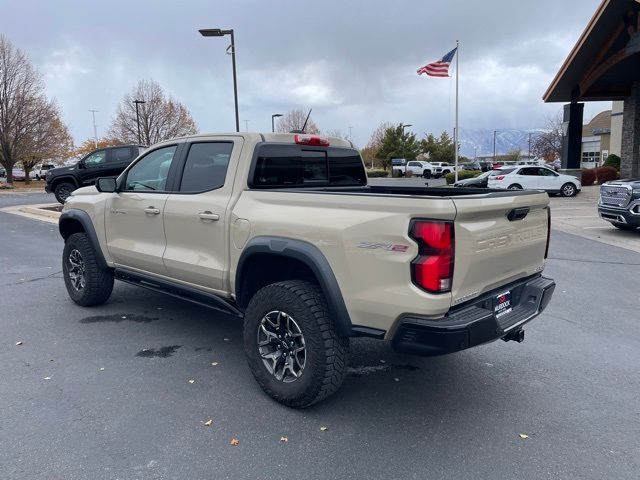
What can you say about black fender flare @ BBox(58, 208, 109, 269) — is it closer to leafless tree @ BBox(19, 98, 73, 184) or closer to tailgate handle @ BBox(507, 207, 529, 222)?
tailgate handle @ BBox(507, 207, 529, 222)

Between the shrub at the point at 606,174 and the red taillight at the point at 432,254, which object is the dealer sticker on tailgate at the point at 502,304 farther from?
the shrub at the point at 606,174

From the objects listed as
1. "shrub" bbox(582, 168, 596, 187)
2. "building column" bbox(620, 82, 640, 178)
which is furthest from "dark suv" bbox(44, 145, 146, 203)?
"shrub" bbox(582, 168, 596, 187)

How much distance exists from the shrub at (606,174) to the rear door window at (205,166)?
88.8ft

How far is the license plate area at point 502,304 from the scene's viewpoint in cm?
327

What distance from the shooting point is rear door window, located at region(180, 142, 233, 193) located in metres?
4.06

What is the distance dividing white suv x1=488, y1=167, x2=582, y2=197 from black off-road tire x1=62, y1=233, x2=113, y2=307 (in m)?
19.1

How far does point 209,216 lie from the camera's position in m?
3.94

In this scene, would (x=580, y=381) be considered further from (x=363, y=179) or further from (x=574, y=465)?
(x=363, y=179)

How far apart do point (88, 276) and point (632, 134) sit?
80.6 ft

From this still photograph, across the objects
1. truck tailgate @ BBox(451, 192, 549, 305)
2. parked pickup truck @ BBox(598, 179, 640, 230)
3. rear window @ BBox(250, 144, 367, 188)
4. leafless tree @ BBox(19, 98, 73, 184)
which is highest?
leafless tree @ BBox(19, 98, 73, 184)

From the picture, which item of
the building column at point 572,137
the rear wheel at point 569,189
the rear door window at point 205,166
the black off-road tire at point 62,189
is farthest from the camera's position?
the building column at point 572,137

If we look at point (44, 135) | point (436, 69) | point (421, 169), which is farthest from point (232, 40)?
point (421, 169)

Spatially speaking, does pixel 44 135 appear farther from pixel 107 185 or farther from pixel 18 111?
A: pixel 107 185

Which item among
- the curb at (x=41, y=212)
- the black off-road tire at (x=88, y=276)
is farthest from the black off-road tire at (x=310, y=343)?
the curb at (x=41, y=212)
